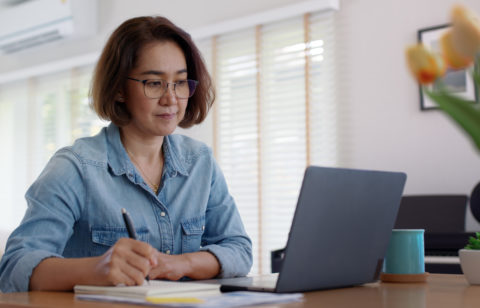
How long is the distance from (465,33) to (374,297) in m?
0.65

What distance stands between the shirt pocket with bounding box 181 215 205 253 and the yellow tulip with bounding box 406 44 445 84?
116cm

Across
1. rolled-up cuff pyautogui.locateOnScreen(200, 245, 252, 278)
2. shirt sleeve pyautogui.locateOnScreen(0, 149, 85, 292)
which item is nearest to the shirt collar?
shirt sleeve pyautogui.locateOnScreen(0, 149, 85, 292)

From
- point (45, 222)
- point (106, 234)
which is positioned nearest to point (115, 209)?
point (106, 234)

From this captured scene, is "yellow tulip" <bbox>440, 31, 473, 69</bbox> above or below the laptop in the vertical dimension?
above

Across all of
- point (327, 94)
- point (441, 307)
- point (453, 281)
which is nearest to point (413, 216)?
point (327, 94)

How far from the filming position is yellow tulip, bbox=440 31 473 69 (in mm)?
578

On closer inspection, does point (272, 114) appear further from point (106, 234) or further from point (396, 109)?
point (106, 234)

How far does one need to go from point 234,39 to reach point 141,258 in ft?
9.77

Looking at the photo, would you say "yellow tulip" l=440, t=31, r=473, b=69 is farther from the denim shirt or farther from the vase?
the denim shirt

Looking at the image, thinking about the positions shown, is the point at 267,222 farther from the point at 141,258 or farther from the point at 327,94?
the point at 141,258

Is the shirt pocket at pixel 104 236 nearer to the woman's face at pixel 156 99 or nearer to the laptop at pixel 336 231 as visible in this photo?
the woman's face at pixel 156 99

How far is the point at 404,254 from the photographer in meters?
1.39

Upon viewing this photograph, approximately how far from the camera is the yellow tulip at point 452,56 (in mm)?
578

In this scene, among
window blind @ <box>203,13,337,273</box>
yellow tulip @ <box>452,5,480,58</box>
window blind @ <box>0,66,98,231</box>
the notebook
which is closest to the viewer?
yellow tulip @ <box>452,5,480,58</box>
